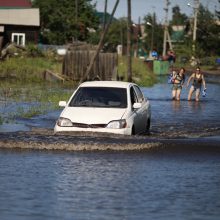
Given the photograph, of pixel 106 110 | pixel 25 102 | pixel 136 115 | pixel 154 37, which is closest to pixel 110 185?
pixel 106 110

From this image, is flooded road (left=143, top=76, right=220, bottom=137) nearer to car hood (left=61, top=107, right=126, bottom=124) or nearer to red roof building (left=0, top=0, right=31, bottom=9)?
car hood (left=61, top=107, right=126, bottom=124)

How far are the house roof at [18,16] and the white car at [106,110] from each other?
56.8 meters

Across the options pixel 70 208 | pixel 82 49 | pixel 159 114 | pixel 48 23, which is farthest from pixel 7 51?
pixel 70 208

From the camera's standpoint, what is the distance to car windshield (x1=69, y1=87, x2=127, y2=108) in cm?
1952

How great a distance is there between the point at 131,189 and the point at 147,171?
77.9 inches

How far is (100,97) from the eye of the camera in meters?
19.8

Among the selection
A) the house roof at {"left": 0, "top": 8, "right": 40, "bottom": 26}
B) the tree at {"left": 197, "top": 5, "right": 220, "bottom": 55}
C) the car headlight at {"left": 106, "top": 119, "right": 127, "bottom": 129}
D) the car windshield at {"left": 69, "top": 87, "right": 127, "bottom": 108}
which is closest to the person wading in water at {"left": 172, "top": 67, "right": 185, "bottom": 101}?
the car windshield at {"left": 69, "top": 87, "right": 127, "bottom": 108}

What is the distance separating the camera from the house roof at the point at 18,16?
3036 inches

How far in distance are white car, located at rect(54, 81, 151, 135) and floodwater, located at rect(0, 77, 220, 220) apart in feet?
2.45

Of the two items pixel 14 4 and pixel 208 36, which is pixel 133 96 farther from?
pixel 208 36

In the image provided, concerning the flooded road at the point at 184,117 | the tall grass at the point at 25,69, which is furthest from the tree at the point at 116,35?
the flooded road at the point at 184,117

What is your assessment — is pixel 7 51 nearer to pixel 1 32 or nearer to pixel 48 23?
pixel 1 32

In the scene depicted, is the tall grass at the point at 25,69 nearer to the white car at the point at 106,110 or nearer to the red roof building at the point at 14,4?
the red roof building at the point at 14,4

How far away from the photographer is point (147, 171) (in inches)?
563
